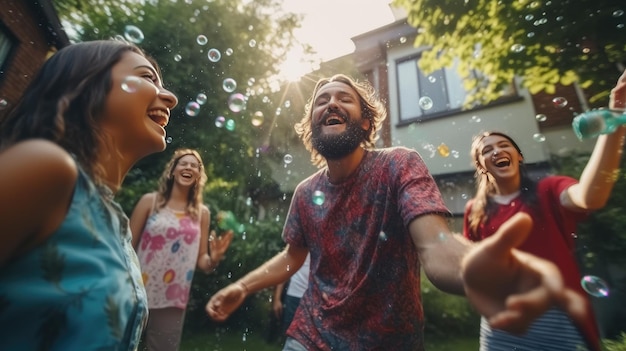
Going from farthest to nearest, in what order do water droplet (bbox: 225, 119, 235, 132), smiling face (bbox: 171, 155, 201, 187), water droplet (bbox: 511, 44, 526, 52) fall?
1. water droplet (bbox: 225, 119, 235, 132)
2. water droplet (bbox: 511, 44, 526, 52)
3. smiling face (bbox: 171, 155, 201, 187)

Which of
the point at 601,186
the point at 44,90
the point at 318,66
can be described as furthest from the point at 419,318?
the point at 318,66

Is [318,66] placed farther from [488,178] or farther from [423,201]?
[423,201]

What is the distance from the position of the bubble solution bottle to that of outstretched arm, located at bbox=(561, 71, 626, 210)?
1.4 inches

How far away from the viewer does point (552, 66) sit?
447 cm

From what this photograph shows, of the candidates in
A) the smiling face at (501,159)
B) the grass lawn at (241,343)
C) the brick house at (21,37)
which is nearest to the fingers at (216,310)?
the smiling face at (501,159)

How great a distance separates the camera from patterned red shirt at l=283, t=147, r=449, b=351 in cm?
148

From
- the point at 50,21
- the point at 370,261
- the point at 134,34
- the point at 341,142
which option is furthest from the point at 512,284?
the point at 50,21

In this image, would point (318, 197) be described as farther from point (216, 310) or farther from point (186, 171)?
point (186, 171)

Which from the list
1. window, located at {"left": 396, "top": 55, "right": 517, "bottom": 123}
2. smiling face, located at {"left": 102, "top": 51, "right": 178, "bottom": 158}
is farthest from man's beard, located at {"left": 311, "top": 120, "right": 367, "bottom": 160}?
window, located at {"left": 396, "top": 55, "right": 517, "bottom": 123}

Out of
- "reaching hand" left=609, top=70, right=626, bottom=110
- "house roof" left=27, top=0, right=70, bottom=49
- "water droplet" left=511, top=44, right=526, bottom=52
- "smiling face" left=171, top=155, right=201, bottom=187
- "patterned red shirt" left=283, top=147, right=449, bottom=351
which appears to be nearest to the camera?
"patterned red shirt" left=283, top=147, right=449, bottom=351

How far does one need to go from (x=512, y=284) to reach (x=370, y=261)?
85 centimetres

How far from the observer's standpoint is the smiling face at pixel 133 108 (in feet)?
3.76

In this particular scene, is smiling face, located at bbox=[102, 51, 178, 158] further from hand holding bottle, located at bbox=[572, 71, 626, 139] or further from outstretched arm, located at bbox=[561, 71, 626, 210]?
hand holding bottle, located at bbox=[572, 71, 626, 139]

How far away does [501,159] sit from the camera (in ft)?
7.76
